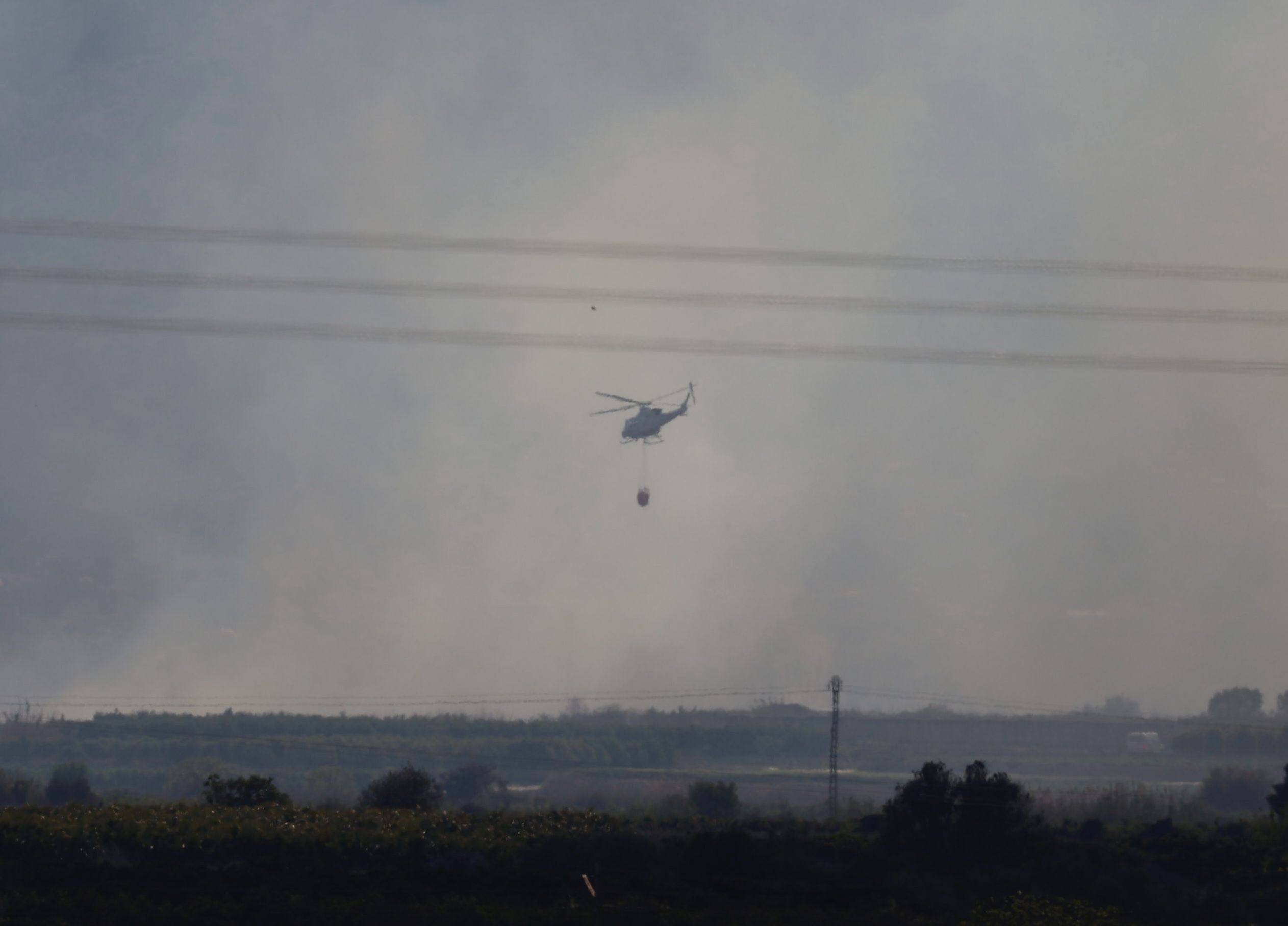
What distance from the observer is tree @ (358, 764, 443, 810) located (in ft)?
411

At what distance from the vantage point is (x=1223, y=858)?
274ft

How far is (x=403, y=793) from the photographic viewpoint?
414 feet

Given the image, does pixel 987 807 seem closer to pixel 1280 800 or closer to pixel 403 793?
pixel 1280 800

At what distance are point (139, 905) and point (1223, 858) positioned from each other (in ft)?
220

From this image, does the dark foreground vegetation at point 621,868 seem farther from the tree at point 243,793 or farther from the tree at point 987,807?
the tree at point 243,793

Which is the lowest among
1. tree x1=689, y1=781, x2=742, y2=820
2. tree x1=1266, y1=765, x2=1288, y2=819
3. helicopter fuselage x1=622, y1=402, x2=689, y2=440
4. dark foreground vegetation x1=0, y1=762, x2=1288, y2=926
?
tree x1=689, y1=781, x2=742, y2=820

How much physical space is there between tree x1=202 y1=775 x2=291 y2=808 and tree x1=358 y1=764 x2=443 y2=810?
18.4m

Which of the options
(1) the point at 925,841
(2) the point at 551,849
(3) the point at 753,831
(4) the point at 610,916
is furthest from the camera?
(3) the point at 753,831

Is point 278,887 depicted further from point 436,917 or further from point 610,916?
point 610,916

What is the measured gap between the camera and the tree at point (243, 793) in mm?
102312

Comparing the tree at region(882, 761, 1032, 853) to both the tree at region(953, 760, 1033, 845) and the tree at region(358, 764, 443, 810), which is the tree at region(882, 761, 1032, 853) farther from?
the tree at region(358, 764, 443, 810)

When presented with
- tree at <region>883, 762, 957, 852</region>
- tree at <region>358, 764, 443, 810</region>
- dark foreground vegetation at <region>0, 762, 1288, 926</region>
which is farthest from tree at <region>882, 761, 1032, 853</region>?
tree at <region>358, 764, 443, 810</region>

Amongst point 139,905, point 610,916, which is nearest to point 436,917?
point 610,916

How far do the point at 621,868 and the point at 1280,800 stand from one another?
62717mm
